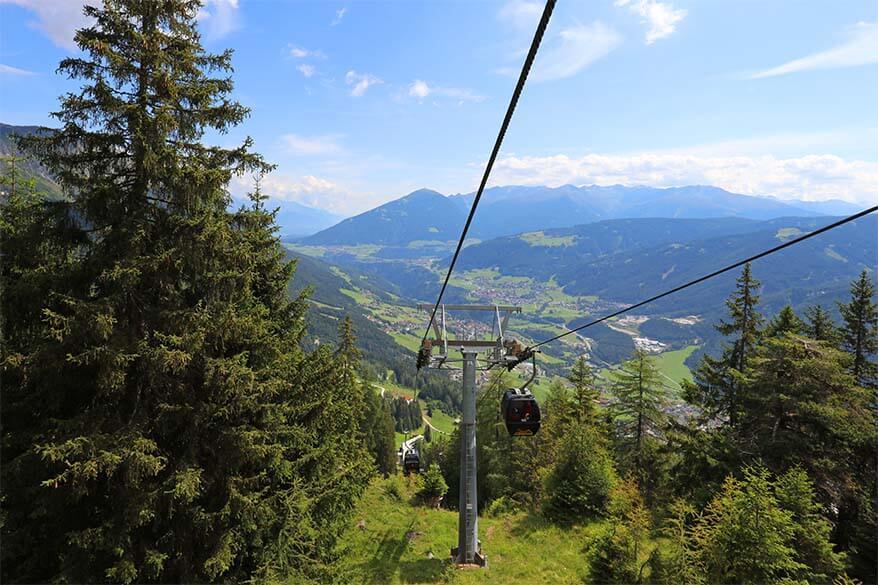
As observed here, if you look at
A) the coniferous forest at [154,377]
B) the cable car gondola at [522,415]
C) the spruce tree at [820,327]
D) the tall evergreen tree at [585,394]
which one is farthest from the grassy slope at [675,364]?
the coniferous forest at [154,377]

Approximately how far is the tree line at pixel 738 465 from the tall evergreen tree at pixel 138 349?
969cm

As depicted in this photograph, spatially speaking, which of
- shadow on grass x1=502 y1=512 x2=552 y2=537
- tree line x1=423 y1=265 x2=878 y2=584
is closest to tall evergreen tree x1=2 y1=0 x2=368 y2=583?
tree line x1=423 y1=265 x2=878 y2=584

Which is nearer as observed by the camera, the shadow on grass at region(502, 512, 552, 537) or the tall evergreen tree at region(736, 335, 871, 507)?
the tall evergreen tree at region(736, 335, 871, 507)

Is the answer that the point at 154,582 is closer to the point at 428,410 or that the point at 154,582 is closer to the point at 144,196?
the point at 144,196

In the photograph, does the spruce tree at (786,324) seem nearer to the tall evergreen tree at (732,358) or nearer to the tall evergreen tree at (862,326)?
the tall evergreen tree at (732,358)

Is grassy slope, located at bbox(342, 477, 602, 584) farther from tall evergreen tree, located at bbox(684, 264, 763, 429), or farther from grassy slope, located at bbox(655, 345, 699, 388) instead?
grassy slope, located at bbox(655, 345, 699, 388)

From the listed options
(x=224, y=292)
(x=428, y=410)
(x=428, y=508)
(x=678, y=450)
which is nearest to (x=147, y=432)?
(x=224, y=292)

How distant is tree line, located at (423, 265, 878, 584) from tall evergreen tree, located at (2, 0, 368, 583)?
969 cm

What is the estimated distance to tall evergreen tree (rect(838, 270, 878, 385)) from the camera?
20952 mm

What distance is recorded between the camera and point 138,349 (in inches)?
298

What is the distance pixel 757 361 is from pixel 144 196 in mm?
19238

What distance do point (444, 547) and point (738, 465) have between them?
11.4 m

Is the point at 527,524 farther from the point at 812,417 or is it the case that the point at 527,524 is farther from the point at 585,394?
the point at 585,394

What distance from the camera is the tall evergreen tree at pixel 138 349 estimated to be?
23.9 feet
